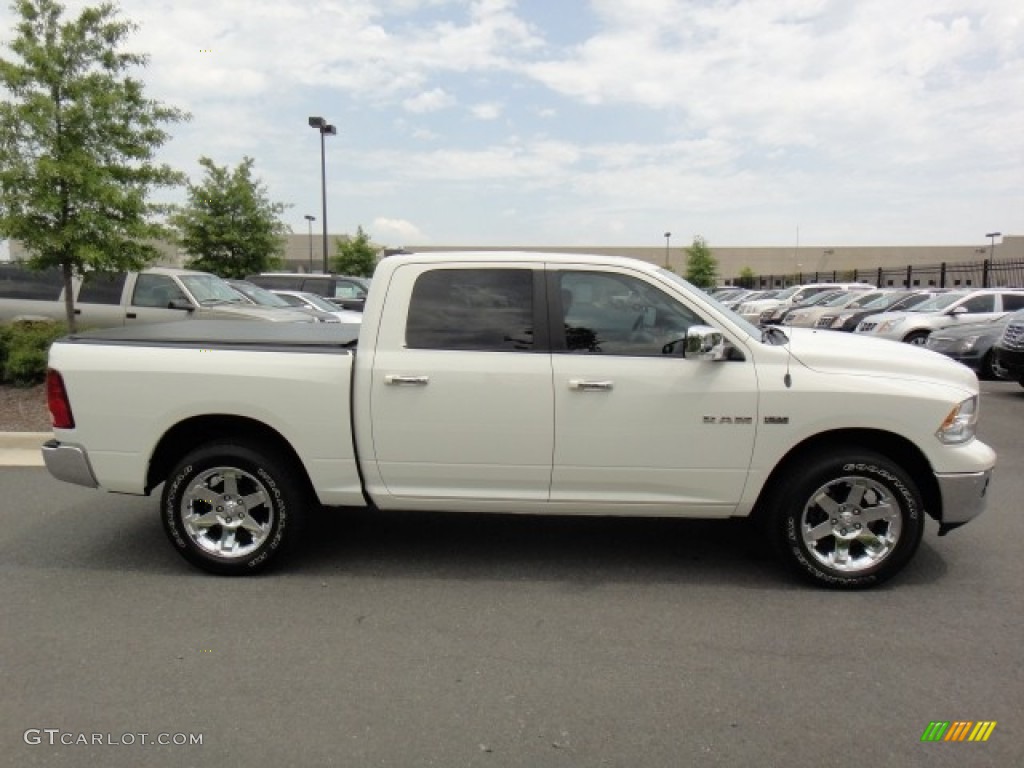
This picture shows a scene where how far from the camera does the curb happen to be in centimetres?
681

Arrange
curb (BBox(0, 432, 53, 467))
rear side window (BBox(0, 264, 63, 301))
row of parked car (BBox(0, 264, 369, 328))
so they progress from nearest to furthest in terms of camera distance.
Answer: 1. curb (BBox(0, 432, 53, 467))
2. row of parked car (BBox(0, 264, 369, 328))
3. rear side window (BBox(0, 264, 63, 301))

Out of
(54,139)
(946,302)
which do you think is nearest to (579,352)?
(54,139)

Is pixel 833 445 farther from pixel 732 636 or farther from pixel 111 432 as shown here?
pixel 111 432

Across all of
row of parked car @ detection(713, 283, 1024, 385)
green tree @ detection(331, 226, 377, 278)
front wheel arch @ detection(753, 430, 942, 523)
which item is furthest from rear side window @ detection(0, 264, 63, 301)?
green tree @ detection(331, 226, 377, 278)

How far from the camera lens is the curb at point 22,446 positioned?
681 centimetres

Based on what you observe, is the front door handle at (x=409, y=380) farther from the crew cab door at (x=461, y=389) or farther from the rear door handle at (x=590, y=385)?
the rear door handle at (x=590, y=385)

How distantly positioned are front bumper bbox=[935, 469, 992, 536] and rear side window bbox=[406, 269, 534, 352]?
2.36 m

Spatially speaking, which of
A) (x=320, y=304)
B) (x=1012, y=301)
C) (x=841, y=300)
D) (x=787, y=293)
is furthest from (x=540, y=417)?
(x=787, y=293)

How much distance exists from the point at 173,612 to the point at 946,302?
1720 cm

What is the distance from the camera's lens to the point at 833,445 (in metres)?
4.03

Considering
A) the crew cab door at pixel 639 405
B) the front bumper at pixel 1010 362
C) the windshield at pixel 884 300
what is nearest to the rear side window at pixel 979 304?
the windshield at pixel 884 300

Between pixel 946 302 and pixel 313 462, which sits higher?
pixel 946 302

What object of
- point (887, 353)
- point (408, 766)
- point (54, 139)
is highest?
point (54, 139)

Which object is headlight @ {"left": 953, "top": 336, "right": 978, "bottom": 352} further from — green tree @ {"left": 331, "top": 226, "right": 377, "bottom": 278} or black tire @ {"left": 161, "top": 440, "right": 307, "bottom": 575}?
green tree @ {"left": 331, "top": 226, "right": 377, "bottom": 278}
